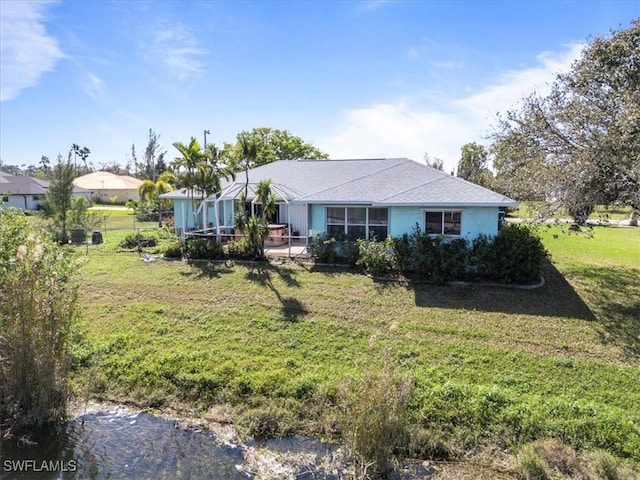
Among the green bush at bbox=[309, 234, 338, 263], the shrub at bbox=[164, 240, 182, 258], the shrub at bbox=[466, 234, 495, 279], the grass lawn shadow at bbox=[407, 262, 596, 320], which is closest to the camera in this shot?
the grass lawn shadow at bbox=[407, 262, 596, 320]

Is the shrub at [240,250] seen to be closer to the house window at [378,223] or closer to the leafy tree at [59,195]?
the house window at [378,223]

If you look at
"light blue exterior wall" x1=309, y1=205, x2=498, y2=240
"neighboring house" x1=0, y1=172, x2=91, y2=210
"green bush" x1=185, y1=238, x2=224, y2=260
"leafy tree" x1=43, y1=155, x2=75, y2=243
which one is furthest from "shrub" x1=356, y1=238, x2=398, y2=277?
"neighboring house" x1=0, y1=172, x2=91, y2=210

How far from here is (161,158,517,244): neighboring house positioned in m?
15.2

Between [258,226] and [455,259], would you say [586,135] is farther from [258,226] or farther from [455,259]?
[258,226]

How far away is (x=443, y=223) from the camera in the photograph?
51.2ft

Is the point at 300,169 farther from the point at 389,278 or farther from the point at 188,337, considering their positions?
the point at 188,337

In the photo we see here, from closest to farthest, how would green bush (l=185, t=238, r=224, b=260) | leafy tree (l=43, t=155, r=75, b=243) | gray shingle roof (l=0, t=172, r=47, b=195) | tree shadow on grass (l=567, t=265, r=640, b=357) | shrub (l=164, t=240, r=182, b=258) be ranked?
1. tree shadow on grass (l=567, t=265, r=640, b=357)
2. green bush (l=185, t=238, r=224, b=260)
3. shrub (l=164, t=240, r=182, b=258)
4. leafy tree (l=43, t=155, r=75, b=243)
5. gray shingle roof (l=0, t=172, r=47, b=195)

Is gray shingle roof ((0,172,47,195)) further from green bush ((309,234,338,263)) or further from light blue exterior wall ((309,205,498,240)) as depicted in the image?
light blue exterior wall ((309,205,498,240))

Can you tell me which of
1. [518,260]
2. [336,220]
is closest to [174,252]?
[336,220]

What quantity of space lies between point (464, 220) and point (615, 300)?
5172 mm

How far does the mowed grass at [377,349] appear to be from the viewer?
752 centimetres

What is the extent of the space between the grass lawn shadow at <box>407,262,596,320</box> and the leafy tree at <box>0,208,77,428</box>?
897 cm

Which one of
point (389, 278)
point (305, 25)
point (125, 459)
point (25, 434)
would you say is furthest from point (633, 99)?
point (25, 434)

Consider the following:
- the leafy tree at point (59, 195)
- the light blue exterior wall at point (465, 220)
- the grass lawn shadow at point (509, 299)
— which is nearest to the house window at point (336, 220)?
the light blue exterior wall at point (465, 220)
